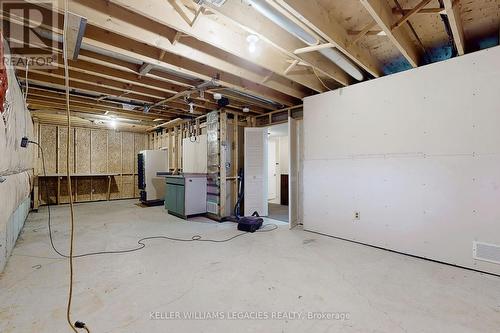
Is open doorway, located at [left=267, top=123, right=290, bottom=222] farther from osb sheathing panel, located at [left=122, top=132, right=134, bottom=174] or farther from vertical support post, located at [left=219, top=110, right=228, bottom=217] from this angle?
osb sheathing panel, located at [left=122, top=132, right=134, bottom=174]

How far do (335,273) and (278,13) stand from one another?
96.9 inches

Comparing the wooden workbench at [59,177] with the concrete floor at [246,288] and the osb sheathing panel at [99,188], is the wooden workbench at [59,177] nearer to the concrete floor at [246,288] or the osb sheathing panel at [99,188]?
the osb sheathing panel at [99,188]

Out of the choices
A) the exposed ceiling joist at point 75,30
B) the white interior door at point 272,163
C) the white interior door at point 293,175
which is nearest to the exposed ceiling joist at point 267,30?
the exposed ceiling joist at point 75,30

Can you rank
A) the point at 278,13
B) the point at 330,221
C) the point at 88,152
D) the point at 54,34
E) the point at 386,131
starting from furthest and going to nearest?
1. the point at 88,152
2. the point at 330,221
3. the point at 386,131
4. the point at 54,34
5. the point at 278,13

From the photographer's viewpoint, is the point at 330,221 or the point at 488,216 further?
the point at 330,221

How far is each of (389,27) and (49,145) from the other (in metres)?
8.12

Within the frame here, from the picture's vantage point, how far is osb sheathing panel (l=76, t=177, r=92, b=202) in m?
6.98

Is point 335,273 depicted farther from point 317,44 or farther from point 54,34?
point 54,34

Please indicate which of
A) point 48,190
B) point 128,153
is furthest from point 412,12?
point 48,190

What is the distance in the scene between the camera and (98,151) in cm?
725

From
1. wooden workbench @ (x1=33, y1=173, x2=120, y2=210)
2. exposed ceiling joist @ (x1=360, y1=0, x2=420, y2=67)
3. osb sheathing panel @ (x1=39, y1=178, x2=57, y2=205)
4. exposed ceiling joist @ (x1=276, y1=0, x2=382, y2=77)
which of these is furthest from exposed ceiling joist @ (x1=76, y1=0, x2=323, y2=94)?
osb sheathing panel @ (x1=39, y1=178, x2=57, y2=205)

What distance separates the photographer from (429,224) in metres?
2.74

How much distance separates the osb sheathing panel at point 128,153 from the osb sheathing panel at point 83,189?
3.39 ft

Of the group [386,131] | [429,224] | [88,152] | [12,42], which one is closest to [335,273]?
[429,224]
